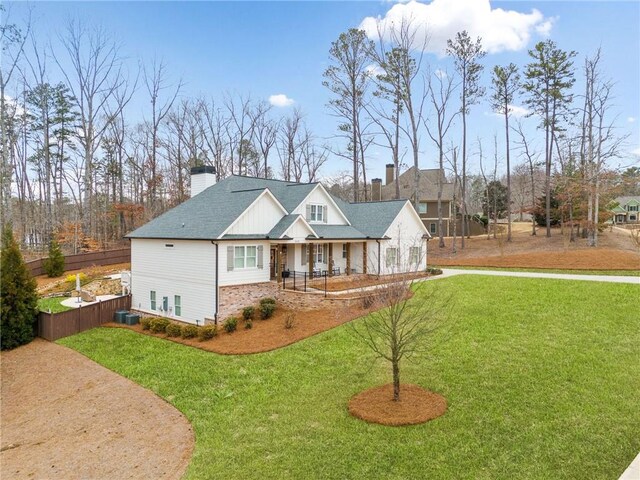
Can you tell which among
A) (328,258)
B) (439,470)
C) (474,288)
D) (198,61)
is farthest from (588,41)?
(439,470)

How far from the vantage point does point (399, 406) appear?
8977 millimetres

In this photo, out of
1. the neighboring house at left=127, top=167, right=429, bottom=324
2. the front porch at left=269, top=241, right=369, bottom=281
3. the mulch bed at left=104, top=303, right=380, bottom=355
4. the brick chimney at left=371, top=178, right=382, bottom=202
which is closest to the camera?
the mulch bed at left=104, top=303, right=380, bottom=355

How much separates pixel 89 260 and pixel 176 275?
16298 mm

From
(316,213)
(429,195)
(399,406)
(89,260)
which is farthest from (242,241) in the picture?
(429,195)

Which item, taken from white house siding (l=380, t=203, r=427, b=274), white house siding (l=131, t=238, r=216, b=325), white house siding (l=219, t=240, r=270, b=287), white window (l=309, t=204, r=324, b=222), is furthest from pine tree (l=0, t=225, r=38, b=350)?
white house siding (l=380, t=203, r=427, b=274)

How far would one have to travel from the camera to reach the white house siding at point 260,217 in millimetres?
18469

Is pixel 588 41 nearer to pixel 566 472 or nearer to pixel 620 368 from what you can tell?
pixel 620 368

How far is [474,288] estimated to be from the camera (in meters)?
19.3

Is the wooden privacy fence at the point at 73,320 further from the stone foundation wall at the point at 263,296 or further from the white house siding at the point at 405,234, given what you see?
the white house siding at the point at 405,234

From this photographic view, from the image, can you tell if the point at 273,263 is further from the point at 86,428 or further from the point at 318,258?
the point at 86,428

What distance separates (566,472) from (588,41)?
34.5m

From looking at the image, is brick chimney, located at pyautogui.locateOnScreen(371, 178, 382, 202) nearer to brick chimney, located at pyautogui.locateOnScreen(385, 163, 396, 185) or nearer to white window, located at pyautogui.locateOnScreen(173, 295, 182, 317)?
brick chimney, located at pyautogui.locateOnScreen(385, 163, 396, 185)

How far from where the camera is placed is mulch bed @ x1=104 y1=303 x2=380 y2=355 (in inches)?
566

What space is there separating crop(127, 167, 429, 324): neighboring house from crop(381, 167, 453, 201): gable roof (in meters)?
19.7
